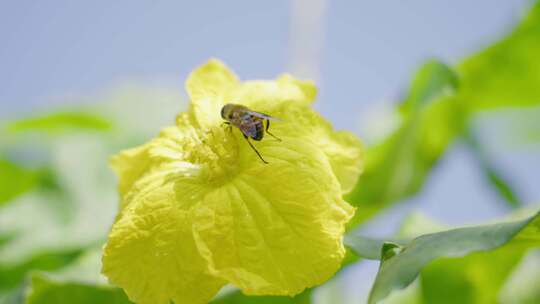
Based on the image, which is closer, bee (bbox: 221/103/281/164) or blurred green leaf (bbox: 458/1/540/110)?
bee (bbox: 221/103/281/164)

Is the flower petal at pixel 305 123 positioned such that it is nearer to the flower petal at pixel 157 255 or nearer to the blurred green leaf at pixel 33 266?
the flower petal at pixel 157 255

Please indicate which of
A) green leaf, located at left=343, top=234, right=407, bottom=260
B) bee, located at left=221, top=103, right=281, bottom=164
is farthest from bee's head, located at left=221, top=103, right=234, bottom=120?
green leaf, located at left=343, top=234, right=407, bottom=260

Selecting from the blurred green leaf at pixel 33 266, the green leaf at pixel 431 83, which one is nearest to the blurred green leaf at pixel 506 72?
the green leaf at pixel 431 83

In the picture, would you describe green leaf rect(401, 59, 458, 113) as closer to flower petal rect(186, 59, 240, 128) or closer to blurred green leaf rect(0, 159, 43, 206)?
flower petal rect(186, 59, 240, 128)

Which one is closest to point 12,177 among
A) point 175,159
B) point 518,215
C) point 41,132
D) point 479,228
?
point 41,132

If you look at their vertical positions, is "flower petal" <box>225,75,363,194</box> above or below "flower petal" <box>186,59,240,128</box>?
below

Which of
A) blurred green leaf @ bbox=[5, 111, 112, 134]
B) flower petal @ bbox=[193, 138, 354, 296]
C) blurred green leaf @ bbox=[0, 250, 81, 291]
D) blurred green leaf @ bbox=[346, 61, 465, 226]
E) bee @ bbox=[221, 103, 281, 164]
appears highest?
blurred green leaf @ bbox=[5, 111, 112, 134]

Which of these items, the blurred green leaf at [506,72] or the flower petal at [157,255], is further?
the blurred green leaf at [506,72]

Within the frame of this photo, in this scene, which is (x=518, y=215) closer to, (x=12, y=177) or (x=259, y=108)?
(x=259, y=108)
